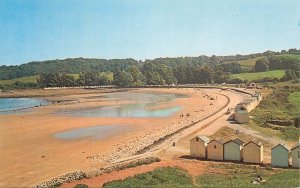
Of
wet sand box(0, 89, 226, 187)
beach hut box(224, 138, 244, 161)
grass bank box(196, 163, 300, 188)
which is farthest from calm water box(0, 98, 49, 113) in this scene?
grass bank box(196, 163, 300, 188)

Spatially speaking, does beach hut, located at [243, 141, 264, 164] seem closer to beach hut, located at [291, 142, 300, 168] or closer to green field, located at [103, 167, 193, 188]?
beach hut, located at [291, 142, 300, 168]

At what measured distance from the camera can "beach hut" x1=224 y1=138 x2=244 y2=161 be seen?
90.6 feet

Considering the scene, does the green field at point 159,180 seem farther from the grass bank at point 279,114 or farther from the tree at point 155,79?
the tree at point 155,79

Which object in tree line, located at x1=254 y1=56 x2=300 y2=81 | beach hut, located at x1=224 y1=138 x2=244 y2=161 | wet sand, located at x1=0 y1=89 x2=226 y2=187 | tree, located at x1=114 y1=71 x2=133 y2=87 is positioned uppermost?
tree line, located at x1=254 y1=56 x2=300 y2=81

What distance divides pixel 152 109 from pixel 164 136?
2718 centimetres

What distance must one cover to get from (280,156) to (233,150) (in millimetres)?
3100

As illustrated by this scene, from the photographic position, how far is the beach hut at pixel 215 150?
2806cm

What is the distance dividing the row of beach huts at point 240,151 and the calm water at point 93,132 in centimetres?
1335

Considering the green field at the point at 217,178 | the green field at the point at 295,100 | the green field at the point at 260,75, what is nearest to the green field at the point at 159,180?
the green field at the point at 217,178

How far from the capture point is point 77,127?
46938 mm

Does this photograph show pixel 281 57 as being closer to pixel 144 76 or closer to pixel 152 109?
pixel 144 76

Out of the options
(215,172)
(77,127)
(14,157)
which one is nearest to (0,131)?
(77,127)

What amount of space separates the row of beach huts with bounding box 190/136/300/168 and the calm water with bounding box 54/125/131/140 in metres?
13.3

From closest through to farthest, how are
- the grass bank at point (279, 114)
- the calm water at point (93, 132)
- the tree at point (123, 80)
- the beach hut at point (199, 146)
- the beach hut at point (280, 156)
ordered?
the beach hut at point (280, 156), the beach hut at point (199, 146), the grass bank at point (279, 114), the calm water at point (93, 132), the tree at point (123, 80)
